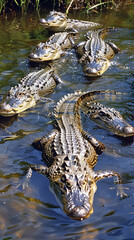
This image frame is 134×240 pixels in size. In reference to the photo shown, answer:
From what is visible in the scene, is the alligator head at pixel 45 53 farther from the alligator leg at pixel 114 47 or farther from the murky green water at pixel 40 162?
the alligator leg at pixel 114 47

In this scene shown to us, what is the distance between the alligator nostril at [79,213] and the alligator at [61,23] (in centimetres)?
901

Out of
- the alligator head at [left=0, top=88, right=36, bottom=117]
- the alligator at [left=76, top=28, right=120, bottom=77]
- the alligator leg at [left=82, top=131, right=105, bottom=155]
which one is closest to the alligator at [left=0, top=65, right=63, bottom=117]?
the alligator head at [left=0, top=88, right=36, bottom=117]

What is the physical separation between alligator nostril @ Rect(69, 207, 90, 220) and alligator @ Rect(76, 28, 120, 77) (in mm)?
4828

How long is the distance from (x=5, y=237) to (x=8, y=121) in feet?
9.49

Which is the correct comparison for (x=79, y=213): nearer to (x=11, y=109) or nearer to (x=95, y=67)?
(x=11, y=109)

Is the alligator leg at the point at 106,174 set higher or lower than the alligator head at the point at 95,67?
higher

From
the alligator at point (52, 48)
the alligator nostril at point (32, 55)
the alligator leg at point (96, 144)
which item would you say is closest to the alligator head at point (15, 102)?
the alligator leg at point (96, 144)

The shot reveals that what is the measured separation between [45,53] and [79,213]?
6.15 metres

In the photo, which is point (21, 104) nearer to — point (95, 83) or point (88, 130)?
point (88, 130)

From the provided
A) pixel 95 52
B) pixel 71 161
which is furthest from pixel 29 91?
pixel 71 161

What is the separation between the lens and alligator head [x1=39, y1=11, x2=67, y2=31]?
1123cm

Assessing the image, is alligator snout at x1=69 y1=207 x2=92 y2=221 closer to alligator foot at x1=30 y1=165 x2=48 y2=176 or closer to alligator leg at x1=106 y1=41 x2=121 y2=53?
alligator foot at x1=30 y1=165 x2=48 y2=176

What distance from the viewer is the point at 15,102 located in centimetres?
611

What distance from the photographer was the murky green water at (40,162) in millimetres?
3422
